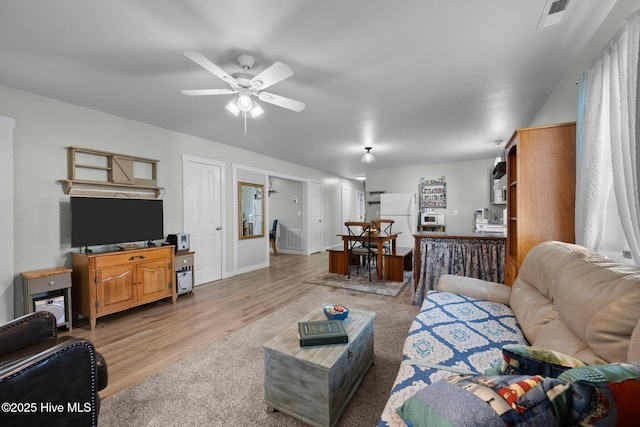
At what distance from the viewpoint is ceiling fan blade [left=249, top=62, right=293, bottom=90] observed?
178 cm

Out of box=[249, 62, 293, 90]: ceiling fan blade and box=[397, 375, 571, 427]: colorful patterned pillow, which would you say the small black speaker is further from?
box=[397, 375, 571, 427]: colorful patterned pillow

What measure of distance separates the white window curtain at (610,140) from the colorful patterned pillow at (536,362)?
103cm

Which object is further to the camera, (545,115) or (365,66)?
(545,115)

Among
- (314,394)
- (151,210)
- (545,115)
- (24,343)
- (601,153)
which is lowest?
(314,394)

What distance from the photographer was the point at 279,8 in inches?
60.9

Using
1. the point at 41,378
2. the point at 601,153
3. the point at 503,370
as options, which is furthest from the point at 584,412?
the point at 601,153

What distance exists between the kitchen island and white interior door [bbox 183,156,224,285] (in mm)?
3265

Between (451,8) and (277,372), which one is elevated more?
(451,8)

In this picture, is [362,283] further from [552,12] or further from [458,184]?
[458,184]

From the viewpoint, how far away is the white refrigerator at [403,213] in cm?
661

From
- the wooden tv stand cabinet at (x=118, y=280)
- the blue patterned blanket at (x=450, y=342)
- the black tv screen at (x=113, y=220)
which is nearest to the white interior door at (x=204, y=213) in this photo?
the black tv screen at (x=113, y=220)

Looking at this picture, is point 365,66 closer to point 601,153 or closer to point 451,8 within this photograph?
point 451,8

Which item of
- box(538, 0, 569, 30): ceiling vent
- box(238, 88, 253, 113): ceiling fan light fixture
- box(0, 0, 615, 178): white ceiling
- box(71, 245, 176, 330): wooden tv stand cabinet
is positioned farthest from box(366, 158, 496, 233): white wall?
box(71, 245, 176, 330): wooden tv stand cabinet

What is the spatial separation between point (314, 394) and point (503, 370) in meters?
0.96
